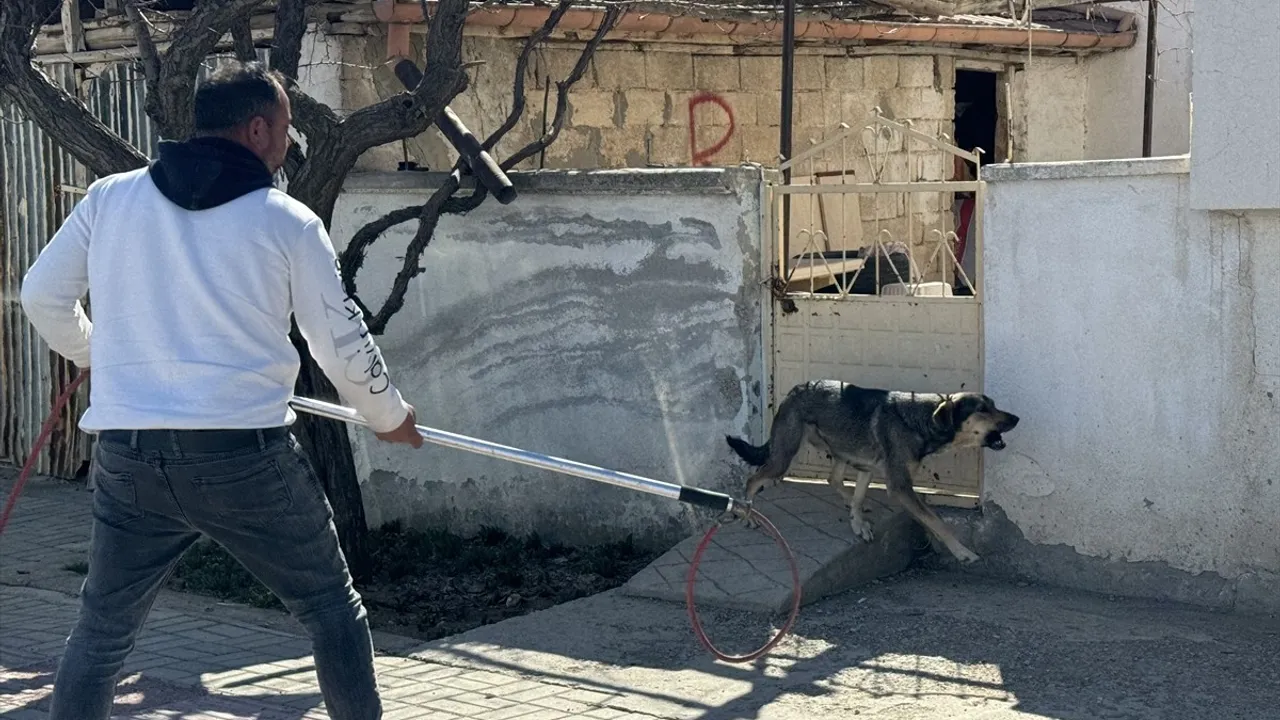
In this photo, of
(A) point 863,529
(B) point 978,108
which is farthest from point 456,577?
(B) point 978,108

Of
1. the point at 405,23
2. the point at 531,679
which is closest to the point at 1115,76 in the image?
the point at 405,23

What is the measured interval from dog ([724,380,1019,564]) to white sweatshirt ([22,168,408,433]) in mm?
3402

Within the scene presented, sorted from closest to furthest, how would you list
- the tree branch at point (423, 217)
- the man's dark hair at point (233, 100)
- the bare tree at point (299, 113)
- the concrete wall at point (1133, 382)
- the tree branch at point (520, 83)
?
the man's dark hair at point (233, 100)
the concrete wall at point (1133, 382)
the bare tree at point (299, 113)
the tree branch at point (423, 217)
the tree branch at point (520, 83)

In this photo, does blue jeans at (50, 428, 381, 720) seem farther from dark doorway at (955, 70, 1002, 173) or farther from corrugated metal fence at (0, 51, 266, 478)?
dark doorway at (955, 70, 1002, 173)

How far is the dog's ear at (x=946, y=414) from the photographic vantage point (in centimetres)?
659

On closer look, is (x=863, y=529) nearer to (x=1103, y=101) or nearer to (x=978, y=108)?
(x=1103, y=101)

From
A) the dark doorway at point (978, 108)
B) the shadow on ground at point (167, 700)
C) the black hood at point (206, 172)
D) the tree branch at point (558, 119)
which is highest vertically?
the dark doorway at point (978, 108)

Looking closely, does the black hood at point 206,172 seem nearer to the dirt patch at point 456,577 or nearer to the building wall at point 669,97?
the dirt patch at point 456,577

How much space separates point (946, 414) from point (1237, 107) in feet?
5.55

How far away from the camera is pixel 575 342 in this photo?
25.8 ft

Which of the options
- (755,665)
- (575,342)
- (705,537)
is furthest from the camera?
(575,342)

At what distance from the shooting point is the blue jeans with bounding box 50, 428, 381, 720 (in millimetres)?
3754

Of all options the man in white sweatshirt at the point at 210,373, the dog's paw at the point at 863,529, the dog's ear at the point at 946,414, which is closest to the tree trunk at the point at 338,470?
the dog's paw at the point at 863,529

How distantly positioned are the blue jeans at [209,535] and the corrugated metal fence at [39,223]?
622 cm
